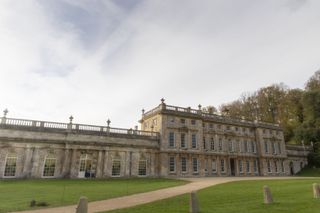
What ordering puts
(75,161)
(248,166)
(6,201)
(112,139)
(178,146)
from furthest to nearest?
(248,166) → (178,146) → (112,139) → (75,161) → (6,201)

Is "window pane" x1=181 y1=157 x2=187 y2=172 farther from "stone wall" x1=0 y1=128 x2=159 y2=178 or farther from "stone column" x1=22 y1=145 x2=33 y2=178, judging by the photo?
"stone column" x1=22 y1=145 x2=33 y2=178

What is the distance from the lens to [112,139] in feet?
112

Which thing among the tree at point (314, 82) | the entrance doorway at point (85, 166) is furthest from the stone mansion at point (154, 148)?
the tree at point (314, 82)

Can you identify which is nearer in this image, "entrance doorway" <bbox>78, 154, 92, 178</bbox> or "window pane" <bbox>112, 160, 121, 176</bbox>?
"entrance doorway" <bbox>78, 154, 92, 178</bbox>

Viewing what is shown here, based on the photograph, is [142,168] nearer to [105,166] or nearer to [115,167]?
[115,167]

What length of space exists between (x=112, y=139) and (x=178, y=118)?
39.1 feet

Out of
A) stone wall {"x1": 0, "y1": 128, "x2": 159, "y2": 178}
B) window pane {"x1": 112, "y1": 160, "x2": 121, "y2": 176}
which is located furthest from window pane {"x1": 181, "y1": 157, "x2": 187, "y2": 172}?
window pane {"x1": 112, "y1": 160, "x2": 121, "y2": 176}

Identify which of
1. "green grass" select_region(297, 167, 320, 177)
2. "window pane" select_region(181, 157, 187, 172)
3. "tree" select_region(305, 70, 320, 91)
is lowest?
"green grass" select_region(297, 167, 320, 177)

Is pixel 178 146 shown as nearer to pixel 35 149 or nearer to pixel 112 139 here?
pixel 112 139

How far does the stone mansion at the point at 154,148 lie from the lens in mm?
28781

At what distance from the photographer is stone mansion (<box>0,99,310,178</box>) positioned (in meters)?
28.8

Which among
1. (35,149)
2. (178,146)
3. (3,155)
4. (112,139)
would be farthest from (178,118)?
(3,155)

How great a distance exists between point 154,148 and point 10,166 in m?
18.8

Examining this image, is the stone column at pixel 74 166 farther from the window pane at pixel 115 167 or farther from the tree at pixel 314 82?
the tree at pixel 314 82
